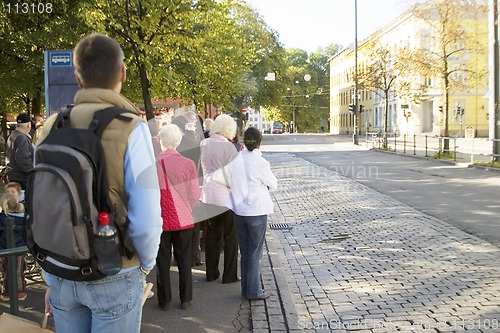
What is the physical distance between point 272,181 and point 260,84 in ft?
188

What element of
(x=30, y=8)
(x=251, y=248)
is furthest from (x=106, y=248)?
(x=30, y=8)

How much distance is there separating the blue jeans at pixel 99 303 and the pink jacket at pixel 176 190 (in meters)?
3.01

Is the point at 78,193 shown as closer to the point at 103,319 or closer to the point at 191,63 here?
the point at 103,319

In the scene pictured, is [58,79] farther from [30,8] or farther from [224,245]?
[224,245]

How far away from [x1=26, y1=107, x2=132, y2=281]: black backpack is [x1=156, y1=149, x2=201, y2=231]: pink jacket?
10.4 feet

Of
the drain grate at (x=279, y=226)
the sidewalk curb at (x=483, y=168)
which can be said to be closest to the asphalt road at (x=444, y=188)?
the sidewalk curb at (x=483, y=168)

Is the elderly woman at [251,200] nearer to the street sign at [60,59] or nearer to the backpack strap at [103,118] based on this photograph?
the backpack strap at [103,118]

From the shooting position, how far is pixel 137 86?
2212cm

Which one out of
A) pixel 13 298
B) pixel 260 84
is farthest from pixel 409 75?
pixel 260 84

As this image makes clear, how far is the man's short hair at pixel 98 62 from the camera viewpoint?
250 centimetres

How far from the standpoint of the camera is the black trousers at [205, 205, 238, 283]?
669 centimetres

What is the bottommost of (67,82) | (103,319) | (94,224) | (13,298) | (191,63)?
(13,298)

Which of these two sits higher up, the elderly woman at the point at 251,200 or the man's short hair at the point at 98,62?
the man's short hair at the point at 98,62

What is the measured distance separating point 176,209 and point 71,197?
10.9 feet
